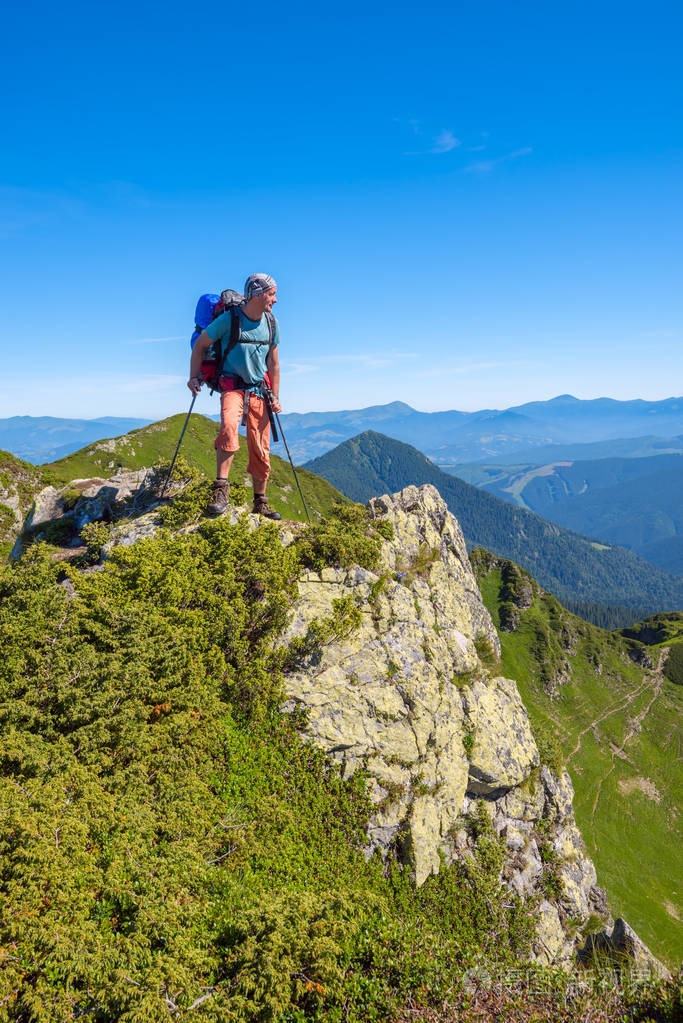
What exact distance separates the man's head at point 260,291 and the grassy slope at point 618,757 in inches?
2420

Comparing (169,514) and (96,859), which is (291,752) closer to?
(96,859)

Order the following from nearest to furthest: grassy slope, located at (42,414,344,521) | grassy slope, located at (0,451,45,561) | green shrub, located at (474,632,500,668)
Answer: green shrub, located at (474,632,500,668)
grassy slope, located at (0,451,45,561)
grassy slope, located at (42,414,344,521)

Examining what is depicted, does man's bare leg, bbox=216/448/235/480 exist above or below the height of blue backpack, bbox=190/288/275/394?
below

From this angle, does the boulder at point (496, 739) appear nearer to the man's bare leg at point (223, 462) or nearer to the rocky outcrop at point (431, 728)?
the rocky outcrop at point (431, 728)

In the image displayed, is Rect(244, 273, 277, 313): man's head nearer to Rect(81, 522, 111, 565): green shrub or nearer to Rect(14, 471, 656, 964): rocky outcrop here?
Rect(14, 471, 656, 964): rocky outcrop

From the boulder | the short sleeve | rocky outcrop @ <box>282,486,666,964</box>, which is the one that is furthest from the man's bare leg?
the boulder

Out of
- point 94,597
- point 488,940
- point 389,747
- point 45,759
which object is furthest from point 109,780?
point 488,940

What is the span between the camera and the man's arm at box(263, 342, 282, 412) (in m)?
13.6

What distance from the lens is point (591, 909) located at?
52.6ft

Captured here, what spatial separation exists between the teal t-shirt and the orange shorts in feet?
1.96

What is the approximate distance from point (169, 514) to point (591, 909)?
18369 millimetres

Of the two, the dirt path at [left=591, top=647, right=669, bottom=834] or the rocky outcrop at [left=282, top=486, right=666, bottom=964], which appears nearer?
the rocky outcrop at [left=282, top=486, right=666, bottom=964]

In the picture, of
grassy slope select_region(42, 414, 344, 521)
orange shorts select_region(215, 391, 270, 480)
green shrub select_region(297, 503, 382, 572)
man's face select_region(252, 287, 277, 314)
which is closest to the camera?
man's face select_region(252, 287, 277, 314)

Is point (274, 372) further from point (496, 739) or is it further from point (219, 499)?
point (496, 739)
